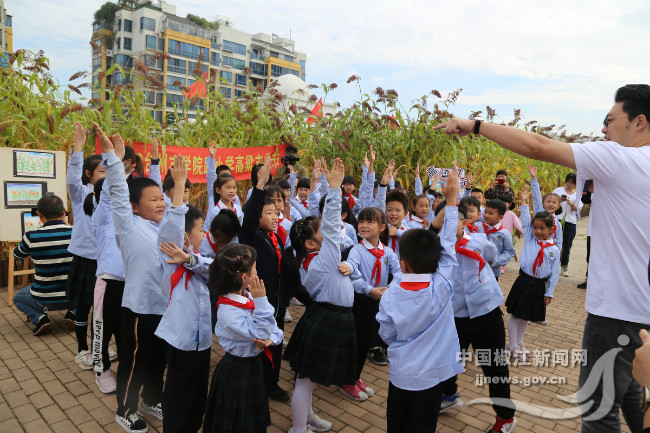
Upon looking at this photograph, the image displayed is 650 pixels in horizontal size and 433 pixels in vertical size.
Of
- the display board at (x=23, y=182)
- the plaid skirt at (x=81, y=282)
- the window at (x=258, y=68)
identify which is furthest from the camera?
the window at (x=258, y=68)

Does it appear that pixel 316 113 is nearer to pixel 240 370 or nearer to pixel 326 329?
pixel 326 329

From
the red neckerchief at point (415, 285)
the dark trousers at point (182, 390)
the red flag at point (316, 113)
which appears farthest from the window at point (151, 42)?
the red neckerchief at point (415, 285)

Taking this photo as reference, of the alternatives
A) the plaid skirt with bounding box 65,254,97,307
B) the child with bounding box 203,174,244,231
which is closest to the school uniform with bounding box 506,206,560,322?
the child with bounding box 203,174,244,231

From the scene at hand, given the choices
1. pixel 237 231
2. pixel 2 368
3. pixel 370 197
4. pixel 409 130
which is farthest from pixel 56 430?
pixel 409 130

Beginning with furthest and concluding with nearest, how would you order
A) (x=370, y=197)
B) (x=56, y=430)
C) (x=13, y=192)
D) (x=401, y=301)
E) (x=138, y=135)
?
(x=138, y=135) < (x=370, y=197) < (x=13, y=192) < (x=56, y=430) < (x=401, y=301)

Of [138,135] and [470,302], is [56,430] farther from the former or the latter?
[138,135]

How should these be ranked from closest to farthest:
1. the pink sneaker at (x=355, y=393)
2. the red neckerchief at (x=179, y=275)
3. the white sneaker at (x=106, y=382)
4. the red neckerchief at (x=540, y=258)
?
the red neckerchief at (x=179, y=275) < the white sneaker at (x=106, y=382) < the pink sneaker at (x=355, y=393) < the red neckerchief at (x=540, y=258)

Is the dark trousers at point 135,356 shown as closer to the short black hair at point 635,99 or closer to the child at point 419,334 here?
the child at point 419,334

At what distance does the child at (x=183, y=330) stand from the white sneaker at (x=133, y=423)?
17.9 inches

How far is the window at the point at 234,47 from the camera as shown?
48181 mm

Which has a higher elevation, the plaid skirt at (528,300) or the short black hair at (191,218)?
the short black hair at (191,218)

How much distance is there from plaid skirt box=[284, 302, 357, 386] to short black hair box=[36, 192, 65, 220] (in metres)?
2.96

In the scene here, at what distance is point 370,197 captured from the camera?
18.1ft

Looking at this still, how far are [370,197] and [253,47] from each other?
51.0 metres
